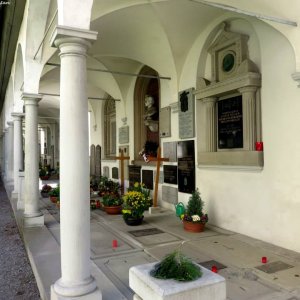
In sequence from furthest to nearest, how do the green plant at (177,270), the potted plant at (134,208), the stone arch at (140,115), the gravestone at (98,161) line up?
1. the gravestone at (98,161)
2. the stone arch at (140,115)
3. the potted plant at (134,208)
4. the green plant at (177,270)

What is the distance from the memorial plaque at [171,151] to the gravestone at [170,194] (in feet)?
2.67

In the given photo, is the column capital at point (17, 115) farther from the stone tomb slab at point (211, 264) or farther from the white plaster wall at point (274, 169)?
the stone tomb slab at point (211, 264)

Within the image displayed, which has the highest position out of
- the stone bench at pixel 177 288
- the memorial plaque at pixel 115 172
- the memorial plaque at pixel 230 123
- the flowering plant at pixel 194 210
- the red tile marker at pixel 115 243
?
the memorial plaque at pixel 230 123

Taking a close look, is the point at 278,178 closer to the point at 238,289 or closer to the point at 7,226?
the point at 238,289

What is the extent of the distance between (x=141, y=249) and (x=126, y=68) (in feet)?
23.7

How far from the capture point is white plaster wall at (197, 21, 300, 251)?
5371mm

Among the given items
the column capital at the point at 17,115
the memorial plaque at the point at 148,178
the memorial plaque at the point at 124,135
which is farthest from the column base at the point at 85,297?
the memorial plaque at the point at 124,135

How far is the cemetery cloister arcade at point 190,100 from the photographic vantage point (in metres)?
3.31

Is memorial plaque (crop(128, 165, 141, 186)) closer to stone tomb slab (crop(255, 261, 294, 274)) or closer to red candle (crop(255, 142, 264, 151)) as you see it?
red candle (crop(255, 142, 264, 151))

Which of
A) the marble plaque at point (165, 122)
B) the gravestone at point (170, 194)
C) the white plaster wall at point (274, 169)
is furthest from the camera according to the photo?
the marble plaque at point (165, 122)

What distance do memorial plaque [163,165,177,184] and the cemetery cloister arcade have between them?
0.20 feet

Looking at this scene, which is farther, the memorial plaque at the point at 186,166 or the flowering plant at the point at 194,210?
the memorial plaque at the point at 186,166

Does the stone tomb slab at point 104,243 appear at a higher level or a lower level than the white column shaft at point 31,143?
lower

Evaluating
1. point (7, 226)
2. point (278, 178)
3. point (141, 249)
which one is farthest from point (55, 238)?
point (278, 178)
